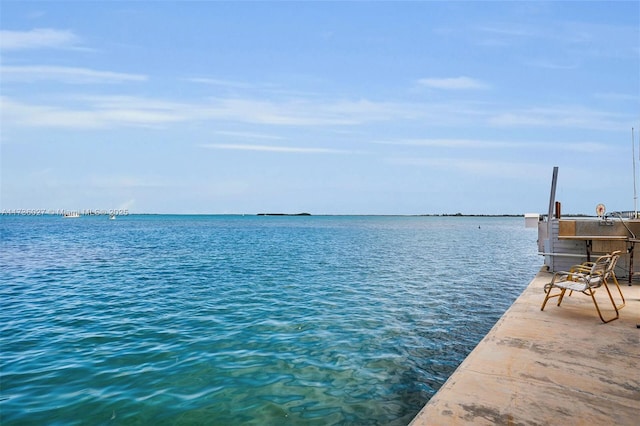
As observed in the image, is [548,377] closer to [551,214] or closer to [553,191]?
[551,214]

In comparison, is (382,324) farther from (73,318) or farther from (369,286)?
(73,318)

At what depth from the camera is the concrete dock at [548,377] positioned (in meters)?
3.38

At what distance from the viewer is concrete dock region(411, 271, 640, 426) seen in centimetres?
338

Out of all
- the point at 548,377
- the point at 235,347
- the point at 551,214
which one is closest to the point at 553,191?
the point at 551,214

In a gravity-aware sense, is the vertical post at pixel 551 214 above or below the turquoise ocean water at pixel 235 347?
above

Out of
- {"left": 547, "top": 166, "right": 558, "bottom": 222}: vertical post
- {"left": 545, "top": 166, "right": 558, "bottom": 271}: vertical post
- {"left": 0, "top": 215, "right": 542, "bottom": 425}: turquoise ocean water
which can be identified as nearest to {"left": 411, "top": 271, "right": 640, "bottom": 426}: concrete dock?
{"left": 0, "top": 215, "right": 542, "bottom": 425}: turquoise ocean water

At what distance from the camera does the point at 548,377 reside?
421cm

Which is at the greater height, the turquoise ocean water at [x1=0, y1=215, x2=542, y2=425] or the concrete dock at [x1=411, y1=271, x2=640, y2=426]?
the concrete dock at [x1=411, y1=271, x2=640, y2=426]

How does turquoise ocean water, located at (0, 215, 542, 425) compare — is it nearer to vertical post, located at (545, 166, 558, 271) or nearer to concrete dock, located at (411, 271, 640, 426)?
concrete dock, located at (411, 271, 640, 426)

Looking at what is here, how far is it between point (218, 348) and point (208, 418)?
8.61 feet

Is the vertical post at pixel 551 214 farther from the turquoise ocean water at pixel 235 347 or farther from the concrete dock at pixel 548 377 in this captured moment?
the concrete dock at pixel 548 377

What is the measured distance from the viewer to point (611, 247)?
1085 centimetres

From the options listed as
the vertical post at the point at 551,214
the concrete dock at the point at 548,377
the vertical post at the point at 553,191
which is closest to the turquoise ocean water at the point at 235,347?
the concrete dock at the point at 548,377

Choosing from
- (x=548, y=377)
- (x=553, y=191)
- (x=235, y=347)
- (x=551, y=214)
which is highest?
(x=553, y=191)
